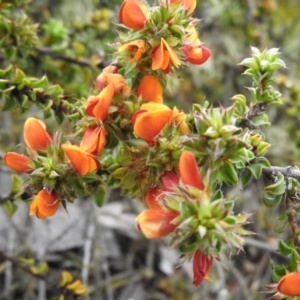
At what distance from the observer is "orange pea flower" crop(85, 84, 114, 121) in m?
0.81

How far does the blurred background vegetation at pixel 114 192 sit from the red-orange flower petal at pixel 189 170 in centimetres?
68

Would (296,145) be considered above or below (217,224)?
below

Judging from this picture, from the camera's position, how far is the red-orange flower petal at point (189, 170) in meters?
0.68

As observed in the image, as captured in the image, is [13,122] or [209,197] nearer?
[209,197]

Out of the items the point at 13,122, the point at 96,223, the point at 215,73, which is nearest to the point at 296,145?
the point at 96,223

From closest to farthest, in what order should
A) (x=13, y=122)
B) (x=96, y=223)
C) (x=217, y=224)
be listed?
1. (x=217, y=224)
2. (x=96, y=223)
3. (x=13, y=122)

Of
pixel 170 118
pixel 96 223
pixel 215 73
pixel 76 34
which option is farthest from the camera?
pixel 215 73

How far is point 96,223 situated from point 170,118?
1.39 meters

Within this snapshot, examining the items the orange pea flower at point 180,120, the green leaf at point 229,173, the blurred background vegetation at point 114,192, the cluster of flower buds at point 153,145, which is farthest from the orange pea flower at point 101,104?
the blurred background vegetation at point 114,192

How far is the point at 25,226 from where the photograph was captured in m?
2.16

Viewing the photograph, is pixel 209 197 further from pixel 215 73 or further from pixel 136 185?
pixel 215 73

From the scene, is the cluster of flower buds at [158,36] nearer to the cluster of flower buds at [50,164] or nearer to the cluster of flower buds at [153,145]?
the cluster of flower buds at [153,145]

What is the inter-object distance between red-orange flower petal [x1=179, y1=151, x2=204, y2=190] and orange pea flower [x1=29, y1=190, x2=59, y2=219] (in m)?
0.24

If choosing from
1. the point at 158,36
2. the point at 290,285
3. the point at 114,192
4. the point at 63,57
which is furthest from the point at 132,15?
the point at 114,192
